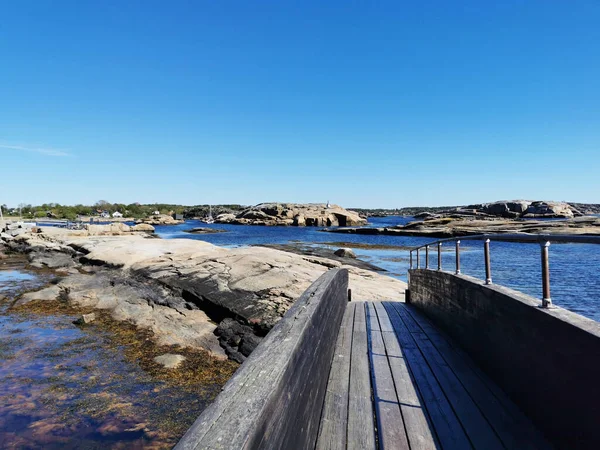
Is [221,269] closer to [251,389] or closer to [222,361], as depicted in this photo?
[222,361]

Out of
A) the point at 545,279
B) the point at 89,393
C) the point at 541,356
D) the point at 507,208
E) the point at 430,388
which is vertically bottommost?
the point at 89,393

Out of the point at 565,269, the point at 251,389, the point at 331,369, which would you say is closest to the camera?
the point at 251,389

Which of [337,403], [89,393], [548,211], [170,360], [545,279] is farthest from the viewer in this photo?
[548,211]

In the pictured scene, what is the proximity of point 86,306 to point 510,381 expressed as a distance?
13.3 meters

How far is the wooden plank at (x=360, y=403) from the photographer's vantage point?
2.87 m

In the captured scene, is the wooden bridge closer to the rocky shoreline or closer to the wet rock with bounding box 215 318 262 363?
the wet rock with bounding box 215 318 262 363

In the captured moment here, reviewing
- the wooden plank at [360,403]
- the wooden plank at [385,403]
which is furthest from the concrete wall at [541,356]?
the wooden plank at [360,403]

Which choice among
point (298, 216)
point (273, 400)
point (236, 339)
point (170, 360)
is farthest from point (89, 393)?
point (298, 216)

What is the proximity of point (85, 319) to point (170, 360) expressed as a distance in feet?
14.5

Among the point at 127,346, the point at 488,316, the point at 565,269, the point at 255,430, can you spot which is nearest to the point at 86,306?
the point at 127,346

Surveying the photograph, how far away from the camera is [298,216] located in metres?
105

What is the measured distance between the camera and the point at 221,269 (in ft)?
44.7

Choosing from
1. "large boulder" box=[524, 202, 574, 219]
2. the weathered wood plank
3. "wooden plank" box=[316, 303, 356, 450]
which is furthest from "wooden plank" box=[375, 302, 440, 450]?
"large boulder" box=[524, 202, 574, 219]

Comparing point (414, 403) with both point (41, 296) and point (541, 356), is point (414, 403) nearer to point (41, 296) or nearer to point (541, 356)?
point (541, 356)
